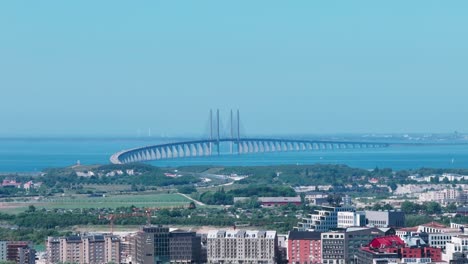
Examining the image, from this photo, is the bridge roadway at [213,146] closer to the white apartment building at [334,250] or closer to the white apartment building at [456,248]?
the white apartment building at [334,250]

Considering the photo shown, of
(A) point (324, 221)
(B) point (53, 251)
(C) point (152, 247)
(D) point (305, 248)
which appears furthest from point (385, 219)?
(B) point (53, 251)

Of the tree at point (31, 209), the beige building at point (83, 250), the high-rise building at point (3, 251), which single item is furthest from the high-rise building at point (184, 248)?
the tree at point (31, 209)

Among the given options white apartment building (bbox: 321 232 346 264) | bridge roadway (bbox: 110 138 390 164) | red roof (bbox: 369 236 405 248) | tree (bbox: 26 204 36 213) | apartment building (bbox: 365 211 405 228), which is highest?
bridge roadway (bbox: 110 138 390 164)

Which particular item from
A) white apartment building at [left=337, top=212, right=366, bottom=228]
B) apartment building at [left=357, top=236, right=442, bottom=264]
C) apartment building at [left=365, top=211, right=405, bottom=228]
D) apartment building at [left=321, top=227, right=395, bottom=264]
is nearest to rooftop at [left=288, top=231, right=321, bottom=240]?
apartment building at [left=321, top=227, right=395, bottom=264]

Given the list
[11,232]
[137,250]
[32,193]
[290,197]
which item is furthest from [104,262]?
[32,193]

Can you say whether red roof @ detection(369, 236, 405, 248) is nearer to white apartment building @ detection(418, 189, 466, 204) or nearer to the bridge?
white apartment building @ detection(418, 189, 466, 204)

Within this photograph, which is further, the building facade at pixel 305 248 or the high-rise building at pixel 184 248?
the high-rise building at pixel 184 248

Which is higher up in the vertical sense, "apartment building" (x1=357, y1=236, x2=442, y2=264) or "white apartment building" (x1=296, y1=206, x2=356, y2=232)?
"white apartment building" (x1=296, y1=206, x2=356, y2=232)

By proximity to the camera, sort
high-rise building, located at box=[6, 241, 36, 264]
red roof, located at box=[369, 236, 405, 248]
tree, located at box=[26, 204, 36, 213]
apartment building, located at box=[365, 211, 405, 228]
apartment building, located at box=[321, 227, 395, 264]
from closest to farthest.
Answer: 1. red roof, located at box=[369, 236, 405, 248]
2. high-rise building, located at box=[6, 241, 36, 264]
3. apartment building, located at box=[321, 227, 395, 264]
4. apartment building, located at box=[365, 211, 405, 228]
5. tree, located at box=[26, 204, 36, 213]

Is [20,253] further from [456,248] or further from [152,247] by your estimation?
[456,248]
